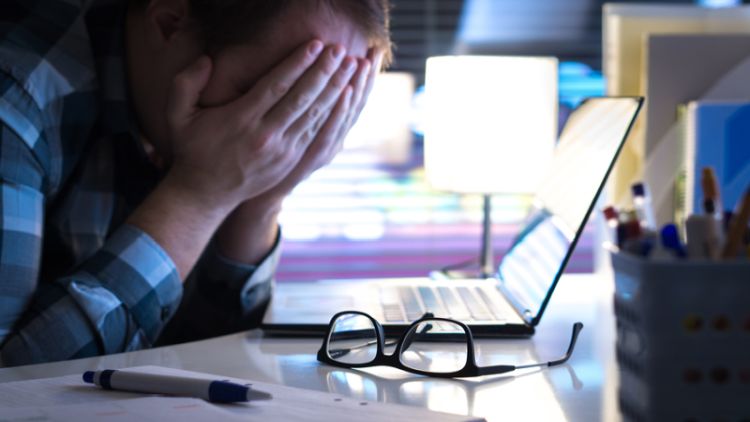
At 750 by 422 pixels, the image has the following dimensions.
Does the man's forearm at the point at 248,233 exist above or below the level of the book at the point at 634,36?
below

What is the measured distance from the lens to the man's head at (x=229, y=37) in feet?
3.64

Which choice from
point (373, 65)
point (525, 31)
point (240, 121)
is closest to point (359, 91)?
point (373, 65)

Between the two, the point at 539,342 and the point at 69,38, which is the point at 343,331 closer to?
the point at 539,342

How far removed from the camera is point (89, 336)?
947 millimetres

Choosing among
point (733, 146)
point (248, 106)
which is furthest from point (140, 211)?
point (733, 146)

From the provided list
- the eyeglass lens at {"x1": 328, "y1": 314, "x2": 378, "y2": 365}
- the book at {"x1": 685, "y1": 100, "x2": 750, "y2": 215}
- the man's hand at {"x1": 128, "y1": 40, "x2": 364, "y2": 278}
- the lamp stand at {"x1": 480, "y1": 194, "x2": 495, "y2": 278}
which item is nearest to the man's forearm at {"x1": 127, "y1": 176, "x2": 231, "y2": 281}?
the man's hand at {"x1": 128, "y1": 40, "x2": 364, "y2": 278}

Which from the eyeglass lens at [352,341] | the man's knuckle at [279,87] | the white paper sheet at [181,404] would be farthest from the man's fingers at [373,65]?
the white paper sheet at [181,404]

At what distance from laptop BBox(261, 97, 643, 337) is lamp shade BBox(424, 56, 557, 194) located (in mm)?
43

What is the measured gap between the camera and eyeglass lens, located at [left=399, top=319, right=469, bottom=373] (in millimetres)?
816

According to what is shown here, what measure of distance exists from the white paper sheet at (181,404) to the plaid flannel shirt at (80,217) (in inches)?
11.9

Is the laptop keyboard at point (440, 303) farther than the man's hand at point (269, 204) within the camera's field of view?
No

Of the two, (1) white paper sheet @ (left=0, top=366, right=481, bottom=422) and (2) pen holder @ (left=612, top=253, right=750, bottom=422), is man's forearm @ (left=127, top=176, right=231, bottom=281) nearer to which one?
(1) white paper sheet @ (left=0, top=366, right=481, bottom=422)

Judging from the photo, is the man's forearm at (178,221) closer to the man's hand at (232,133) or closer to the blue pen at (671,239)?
the man's hand at (232,133)

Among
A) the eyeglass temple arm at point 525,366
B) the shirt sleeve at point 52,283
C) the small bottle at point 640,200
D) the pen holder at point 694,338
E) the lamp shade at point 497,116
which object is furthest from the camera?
the lamp shade at point 497,116
